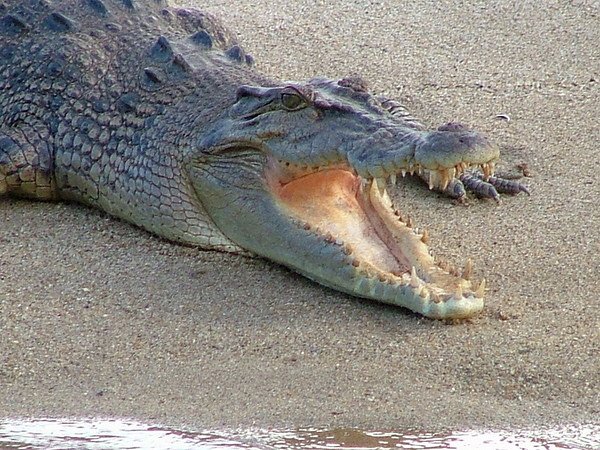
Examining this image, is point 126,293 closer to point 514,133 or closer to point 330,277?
point 330,277

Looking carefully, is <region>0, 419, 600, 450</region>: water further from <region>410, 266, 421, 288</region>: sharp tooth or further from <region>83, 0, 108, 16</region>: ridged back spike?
<region>83, 0, 108, 16</region>: ridged back spike

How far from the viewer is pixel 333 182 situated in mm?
6141

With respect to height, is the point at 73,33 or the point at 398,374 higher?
the point at 73,33

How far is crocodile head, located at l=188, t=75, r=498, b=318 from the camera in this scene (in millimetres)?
5559

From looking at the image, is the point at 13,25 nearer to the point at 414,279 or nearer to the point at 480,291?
the point at 414,279

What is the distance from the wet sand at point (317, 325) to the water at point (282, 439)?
0.07 meters

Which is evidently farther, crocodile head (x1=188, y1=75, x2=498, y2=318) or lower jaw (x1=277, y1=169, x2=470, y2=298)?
lower jaw (x1=277, y1=169, x2=470, y2=298)

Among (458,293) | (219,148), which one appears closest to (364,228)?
(458,293)

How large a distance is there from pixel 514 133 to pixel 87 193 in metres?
2.43

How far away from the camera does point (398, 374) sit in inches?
207

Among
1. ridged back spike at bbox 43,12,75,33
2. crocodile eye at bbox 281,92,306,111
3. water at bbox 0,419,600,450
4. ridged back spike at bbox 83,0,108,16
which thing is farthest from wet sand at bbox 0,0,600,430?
ridged back spike at bbox 83,0,108,16

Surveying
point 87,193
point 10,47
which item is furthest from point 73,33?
point 87,193

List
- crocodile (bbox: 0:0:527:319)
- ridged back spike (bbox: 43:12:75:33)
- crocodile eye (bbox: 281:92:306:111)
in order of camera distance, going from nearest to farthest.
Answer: crocodile (bbox: 0:0:527:319) < crocodile eye (bbox: 281:92:306:111) < ridged back spike (bbox: 43:12:75:33)

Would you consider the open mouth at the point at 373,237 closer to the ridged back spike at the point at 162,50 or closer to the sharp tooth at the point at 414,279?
the sharp tooth at the point at 414,279
